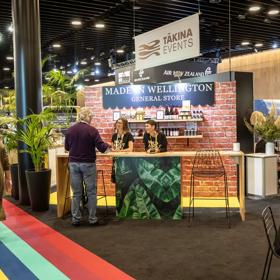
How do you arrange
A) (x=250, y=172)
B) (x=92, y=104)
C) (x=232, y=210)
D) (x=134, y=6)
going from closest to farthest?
(x=232, y=210)
(x=250, y=172)
(x=92, y=104)
(x=134, y=6)

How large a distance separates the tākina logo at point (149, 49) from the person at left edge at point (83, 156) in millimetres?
2013

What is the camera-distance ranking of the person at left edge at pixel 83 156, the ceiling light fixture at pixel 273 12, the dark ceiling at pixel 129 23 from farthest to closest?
the ceiling light fixture at pixel 273 12
the dark ceiling at pixel 129 23
the person at left edge at pixel 83 156

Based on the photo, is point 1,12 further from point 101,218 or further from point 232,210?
point 232,210

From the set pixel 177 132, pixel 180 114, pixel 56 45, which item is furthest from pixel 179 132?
pixel 56 45

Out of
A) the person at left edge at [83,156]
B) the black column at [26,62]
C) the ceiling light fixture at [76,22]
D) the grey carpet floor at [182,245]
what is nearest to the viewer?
the grey carpet floor at [182,245]

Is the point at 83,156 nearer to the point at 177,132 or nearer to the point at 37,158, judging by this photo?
the point at 37,158

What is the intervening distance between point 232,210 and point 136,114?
2372 millimetres

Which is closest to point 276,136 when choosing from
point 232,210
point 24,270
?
point 232,210

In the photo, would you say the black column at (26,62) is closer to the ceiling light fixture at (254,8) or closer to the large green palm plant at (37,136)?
the large green palm plant at (37,136)

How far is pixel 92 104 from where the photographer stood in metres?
7.33

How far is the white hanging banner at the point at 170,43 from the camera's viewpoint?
589 centimetres

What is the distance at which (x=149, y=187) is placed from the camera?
548 centimetres

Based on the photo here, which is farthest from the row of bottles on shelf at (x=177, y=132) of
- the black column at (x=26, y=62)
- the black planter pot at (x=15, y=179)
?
the black planter pot at (x=15, y=179)

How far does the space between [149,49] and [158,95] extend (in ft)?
2.76
